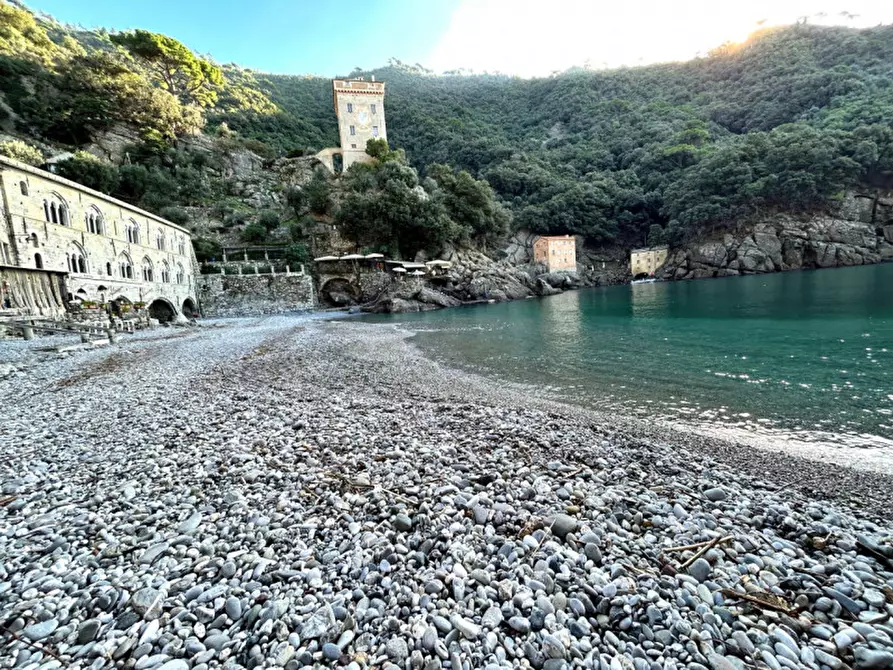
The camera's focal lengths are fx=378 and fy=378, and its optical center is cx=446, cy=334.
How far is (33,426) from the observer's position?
7293mm

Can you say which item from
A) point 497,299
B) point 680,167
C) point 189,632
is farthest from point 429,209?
point 680,167

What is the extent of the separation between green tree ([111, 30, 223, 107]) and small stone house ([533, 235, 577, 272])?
71.1 meters

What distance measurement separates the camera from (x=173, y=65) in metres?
66.1

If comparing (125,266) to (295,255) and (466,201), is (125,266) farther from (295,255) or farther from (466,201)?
(466,201)

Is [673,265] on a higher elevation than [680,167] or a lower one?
lower

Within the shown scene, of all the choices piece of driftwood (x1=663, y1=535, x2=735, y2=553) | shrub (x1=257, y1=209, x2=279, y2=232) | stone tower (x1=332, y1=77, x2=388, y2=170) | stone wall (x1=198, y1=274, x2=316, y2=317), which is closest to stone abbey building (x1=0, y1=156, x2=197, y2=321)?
stone wall (x1=198, y1=274, x2=316, y2=317)

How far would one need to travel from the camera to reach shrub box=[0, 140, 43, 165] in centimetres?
3762

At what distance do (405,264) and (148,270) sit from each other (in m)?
28.6

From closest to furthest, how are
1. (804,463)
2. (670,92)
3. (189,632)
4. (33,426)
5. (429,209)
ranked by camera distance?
(189,632) → (804,463) → (33,426) → (429,209) → (670,92)

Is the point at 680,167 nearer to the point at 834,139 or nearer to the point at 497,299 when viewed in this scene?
the point at 834,139

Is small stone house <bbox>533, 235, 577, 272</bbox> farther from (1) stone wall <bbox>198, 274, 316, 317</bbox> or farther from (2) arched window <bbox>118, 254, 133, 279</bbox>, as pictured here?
(2) arched window <bbox>118, 254, 133, 279</bbox>

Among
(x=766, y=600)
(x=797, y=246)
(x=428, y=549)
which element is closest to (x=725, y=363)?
(x=766, y=600)

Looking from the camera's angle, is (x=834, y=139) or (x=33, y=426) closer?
(x=33, y=426)

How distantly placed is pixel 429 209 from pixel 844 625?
56969mm
